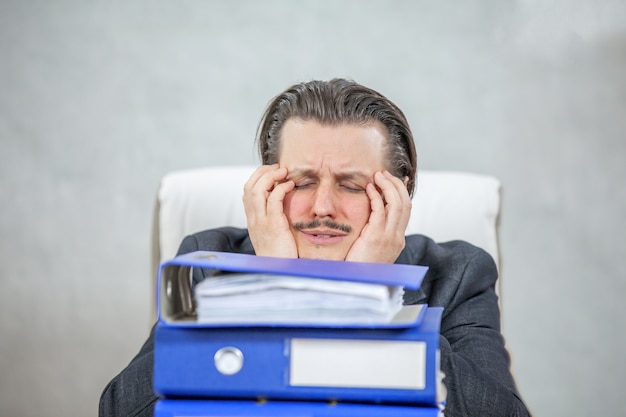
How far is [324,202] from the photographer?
1.48 metres

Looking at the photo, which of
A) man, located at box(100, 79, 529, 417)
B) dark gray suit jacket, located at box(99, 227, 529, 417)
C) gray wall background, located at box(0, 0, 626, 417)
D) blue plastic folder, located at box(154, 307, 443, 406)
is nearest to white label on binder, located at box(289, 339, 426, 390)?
blue plastic folder, located at box(154, 307, 443, 406)

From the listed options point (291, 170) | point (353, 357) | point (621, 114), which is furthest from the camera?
point (621, 114)

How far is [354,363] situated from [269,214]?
2.55ft

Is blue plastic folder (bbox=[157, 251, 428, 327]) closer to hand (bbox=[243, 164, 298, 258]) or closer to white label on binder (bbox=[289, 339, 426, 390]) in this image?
white label on binder (bbox=[289, 339, 426, 390])

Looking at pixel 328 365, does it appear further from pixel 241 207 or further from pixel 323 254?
pixel 241 207

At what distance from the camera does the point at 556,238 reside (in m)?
Result: 2.38

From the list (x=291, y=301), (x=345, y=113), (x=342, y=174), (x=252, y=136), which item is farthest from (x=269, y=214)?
(x=252, y=136)

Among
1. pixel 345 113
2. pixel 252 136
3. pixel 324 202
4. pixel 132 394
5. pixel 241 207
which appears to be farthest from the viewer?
pixel 252 136

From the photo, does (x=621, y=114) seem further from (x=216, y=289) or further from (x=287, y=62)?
(x=216, y=289)

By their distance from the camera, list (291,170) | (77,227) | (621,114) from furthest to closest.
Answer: (77,227)
(621,114)
(291,170)

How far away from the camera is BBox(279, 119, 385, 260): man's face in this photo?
1.50 m

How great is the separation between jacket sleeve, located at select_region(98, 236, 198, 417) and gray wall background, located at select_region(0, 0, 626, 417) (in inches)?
56.0

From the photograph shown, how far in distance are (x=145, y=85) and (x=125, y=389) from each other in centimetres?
155

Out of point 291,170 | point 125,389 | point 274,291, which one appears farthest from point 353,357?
point 291,170
